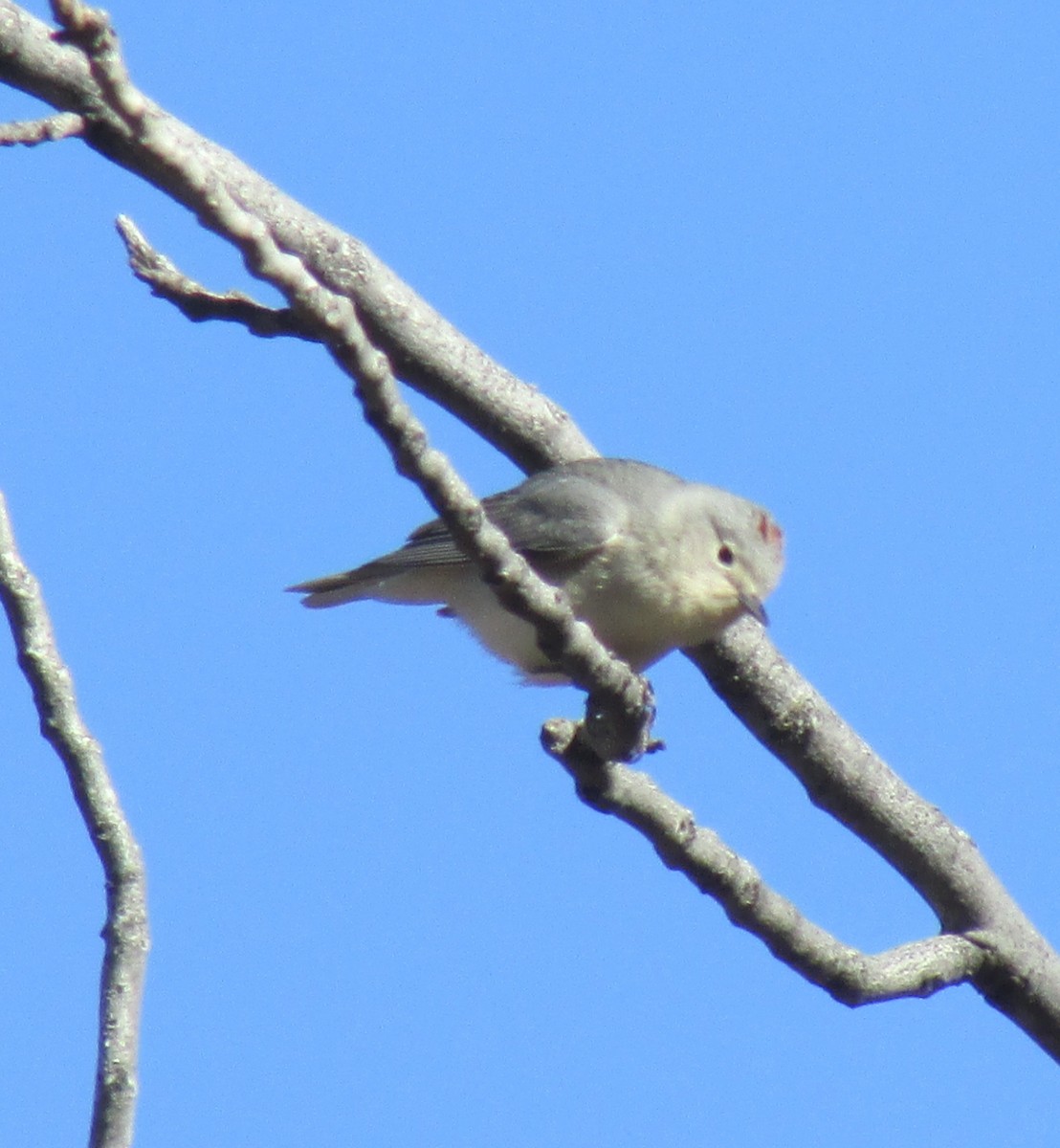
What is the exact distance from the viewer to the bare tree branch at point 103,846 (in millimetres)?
3139

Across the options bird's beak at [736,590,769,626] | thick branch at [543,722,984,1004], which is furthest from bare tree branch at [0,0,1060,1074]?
bird's beak at [736,590,769,626]

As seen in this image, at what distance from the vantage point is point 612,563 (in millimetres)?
6199

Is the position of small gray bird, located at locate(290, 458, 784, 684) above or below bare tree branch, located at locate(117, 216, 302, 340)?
above

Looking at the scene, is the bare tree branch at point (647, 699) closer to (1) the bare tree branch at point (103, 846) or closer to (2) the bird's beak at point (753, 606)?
(2) the bird's beak at point (753, 606)

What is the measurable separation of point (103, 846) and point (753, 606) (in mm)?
3132

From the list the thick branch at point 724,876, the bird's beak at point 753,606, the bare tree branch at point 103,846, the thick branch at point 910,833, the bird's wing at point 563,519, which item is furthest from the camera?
A: the bird's wing at point 563,519

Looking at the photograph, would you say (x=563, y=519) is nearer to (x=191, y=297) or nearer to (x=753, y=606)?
(x=753, y=606)

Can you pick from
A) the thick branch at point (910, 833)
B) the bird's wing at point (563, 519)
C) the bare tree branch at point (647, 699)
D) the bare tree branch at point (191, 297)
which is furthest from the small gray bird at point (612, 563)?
the bare tree branch at point (191, 297)

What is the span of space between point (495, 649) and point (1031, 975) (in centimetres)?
219

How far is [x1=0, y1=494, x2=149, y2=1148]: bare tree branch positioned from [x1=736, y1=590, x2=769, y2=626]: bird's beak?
2990mm

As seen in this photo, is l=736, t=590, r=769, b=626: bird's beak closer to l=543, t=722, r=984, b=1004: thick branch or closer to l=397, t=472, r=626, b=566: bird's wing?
l=397, t=472, r=626, b=566: bird's wing

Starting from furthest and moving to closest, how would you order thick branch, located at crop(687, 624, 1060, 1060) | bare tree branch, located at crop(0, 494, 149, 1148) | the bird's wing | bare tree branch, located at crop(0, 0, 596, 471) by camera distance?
the bird's wing
thick branch, located at crop(687, 624, 1060, 1060)
bare tree branch, located at crop(0, 0, 596, 471)
bare tree branch, located at crop(0, 494, 149, 1148)

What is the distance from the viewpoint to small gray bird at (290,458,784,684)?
235 inches

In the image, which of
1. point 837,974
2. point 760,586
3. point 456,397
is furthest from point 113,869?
point 760,586
